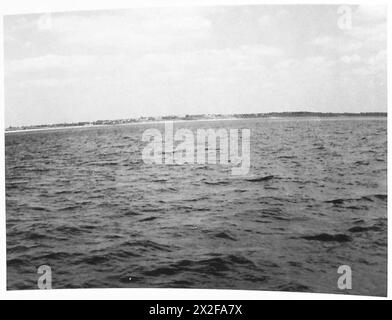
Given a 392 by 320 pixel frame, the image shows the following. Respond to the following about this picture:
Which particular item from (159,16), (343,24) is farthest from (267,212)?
(159,16)

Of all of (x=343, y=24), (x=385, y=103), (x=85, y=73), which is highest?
(x=343, y=24)
